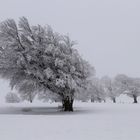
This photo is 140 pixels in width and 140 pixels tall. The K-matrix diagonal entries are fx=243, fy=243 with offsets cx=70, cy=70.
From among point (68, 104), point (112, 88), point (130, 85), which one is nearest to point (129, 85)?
point (130, 85)

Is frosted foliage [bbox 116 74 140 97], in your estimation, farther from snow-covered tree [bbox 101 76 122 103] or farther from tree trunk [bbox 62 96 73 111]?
tree trunk [bbox 62 96 73 111]

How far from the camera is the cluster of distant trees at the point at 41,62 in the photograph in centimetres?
2270

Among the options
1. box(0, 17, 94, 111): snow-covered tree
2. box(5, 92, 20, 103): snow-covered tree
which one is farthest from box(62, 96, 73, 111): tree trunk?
box(5, 92, 20, 103): snow-covered tree

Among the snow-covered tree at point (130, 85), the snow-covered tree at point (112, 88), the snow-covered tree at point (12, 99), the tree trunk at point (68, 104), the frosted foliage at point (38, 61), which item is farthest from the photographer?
the snow-covered tree at point (12, 99)

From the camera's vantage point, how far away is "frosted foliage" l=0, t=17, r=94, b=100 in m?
22.7

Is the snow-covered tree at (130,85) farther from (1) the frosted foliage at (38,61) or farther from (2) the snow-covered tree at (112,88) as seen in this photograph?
(1) the frosted foliage at (38,61)

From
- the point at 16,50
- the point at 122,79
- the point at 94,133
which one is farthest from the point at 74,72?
the point at 122,79

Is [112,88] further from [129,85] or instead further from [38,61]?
[38,61]

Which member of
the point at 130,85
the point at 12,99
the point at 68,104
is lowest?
the point at 68,104

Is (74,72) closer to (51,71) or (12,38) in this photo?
(51,71)

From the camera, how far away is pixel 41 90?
79.2ft

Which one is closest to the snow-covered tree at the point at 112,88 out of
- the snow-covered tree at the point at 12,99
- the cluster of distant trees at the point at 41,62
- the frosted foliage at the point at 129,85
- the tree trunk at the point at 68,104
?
the frosted foliage at the point at 129,85

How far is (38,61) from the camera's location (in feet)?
77.6

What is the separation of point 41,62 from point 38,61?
1.03 feet
